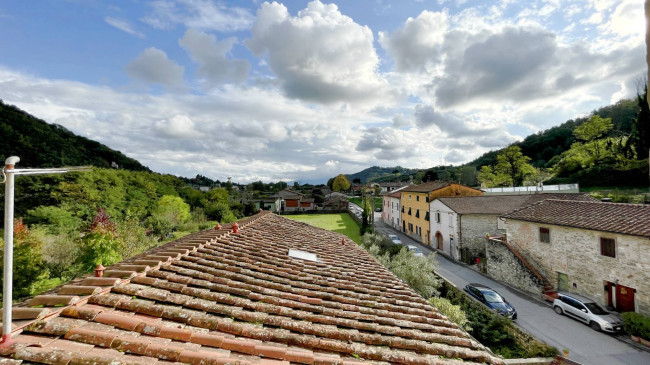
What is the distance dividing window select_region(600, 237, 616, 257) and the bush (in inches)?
122

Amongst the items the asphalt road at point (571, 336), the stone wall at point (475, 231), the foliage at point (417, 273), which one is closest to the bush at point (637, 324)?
the asphalt road at point (571, 336)

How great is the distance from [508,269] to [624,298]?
6.27 metres

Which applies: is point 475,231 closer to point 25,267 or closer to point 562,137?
point 25,267

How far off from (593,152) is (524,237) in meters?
42.3

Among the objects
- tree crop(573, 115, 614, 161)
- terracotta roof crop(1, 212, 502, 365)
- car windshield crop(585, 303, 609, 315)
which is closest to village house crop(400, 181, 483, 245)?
car windshield crop(585, 303, 609, 315)

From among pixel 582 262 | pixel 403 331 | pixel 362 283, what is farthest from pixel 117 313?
pixel 582 262

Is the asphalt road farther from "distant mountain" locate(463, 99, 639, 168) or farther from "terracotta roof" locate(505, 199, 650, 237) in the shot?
"distant mountain" locate(463, 99, 639, 168)

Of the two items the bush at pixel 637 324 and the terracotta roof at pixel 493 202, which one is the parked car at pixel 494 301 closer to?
the bush at pixel 637 324

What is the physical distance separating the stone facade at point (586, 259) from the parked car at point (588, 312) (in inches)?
46.2

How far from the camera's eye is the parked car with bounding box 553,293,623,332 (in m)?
12.9

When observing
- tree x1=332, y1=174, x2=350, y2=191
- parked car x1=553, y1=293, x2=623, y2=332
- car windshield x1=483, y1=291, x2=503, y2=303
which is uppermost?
tree x1=332, y1=174, x2=350, y2=191

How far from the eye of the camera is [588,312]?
13570 mm

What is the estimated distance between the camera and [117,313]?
9.71ft

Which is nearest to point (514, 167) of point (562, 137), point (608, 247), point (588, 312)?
point (608, 247)
